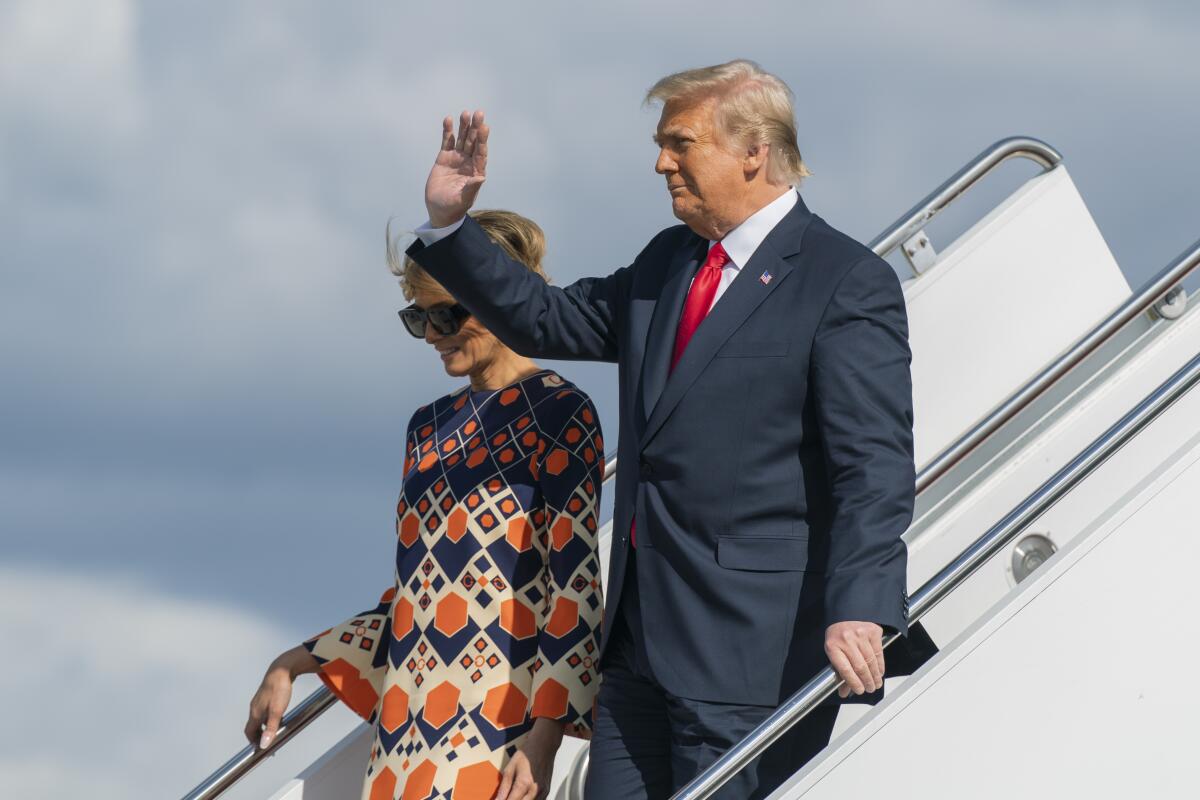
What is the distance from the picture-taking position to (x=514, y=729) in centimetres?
309

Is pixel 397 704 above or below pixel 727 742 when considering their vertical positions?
above

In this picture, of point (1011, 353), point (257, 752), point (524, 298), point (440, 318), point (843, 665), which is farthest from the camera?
point (1011, 353)

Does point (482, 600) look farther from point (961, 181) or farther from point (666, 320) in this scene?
point (961, 181)

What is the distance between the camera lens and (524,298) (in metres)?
3.15

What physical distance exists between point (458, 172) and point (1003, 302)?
2.37 m

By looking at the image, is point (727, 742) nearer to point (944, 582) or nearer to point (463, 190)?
point (944, 582)

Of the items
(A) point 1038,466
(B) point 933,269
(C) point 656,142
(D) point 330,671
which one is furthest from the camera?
(B) point 933,269

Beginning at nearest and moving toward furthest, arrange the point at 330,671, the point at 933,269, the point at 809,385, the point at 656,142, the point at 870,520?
the point at 870,520, the point at 809,385, the point at 656,142, the point at 330,671, the point at 933,269

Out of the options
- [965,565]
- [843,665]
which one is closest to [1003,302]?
[965,565]

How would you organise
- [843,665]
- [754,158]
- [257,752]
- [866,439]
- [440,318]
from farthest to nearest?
1. [257,752]
2. [440,318]
3. [754,158]
4. [866,439]
5. [843,665]

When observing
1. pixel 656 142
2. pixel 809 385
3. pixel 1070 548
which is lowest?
pixel 1070 548

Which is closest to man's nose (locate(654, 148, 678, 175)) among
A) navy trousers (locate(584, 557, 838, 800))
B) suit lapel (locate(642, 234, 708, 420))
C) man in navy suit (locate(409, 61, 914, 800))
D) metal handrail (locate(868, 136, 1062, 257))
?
man in navy suit (locate(409, 61, 914, 800))

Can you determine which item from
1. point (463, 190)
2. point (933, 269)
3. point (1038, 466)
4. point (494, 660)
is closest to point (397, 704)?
point (494, 660)

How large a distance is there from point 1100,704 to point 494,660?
107 centimetres
